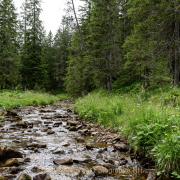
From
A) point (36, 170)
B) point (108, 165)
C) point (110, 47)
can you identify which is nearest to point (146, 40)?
point (110, 47)

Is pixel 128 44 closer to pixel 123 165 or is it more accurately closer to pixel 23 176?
pixel 123 165

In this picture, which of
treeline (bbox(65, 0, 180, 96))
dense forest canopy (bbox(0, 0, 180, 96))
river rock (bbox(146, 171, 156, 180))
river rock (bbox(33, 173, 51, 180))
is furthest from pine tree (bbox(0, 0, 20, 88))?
river rock (bbox(146, 171, 156, 180))

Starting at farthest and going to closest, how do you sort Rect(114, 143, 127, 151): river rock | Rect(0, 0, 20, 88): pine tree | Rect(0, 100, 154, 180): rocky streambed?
Rect(0, 0, 20, 88): pine tree
Rect(114, 143, 127, 151): river rock
Rect(0, 100, 154, 180): rocky streambed

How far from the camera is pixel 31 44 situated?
29.2m

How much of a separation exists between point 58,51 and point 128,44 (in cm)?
3234

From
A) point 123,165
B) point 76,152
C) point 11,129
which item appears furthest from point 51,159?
point 11,129

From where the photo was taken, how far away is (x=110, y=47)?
46.5ft

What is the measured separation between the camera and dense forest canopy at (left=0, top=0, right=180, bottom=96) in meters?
9.55

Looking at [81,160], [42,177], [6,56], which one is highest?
[6,56]

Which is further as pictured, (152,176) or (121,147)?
(121,147)

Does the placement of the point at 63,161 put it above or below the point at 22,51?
below

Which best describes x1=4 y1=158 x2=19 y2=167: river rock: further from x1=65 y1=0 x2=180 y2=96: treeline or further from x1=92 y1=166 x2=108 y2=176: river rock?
x1=65 y1=0 x2=180 y2=96: treeline

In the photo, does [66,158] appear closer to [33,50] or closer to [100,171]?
[100,171]

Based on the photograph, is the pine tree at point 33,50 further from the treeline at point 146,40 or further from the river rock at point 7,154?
the river rock at point 7,154
